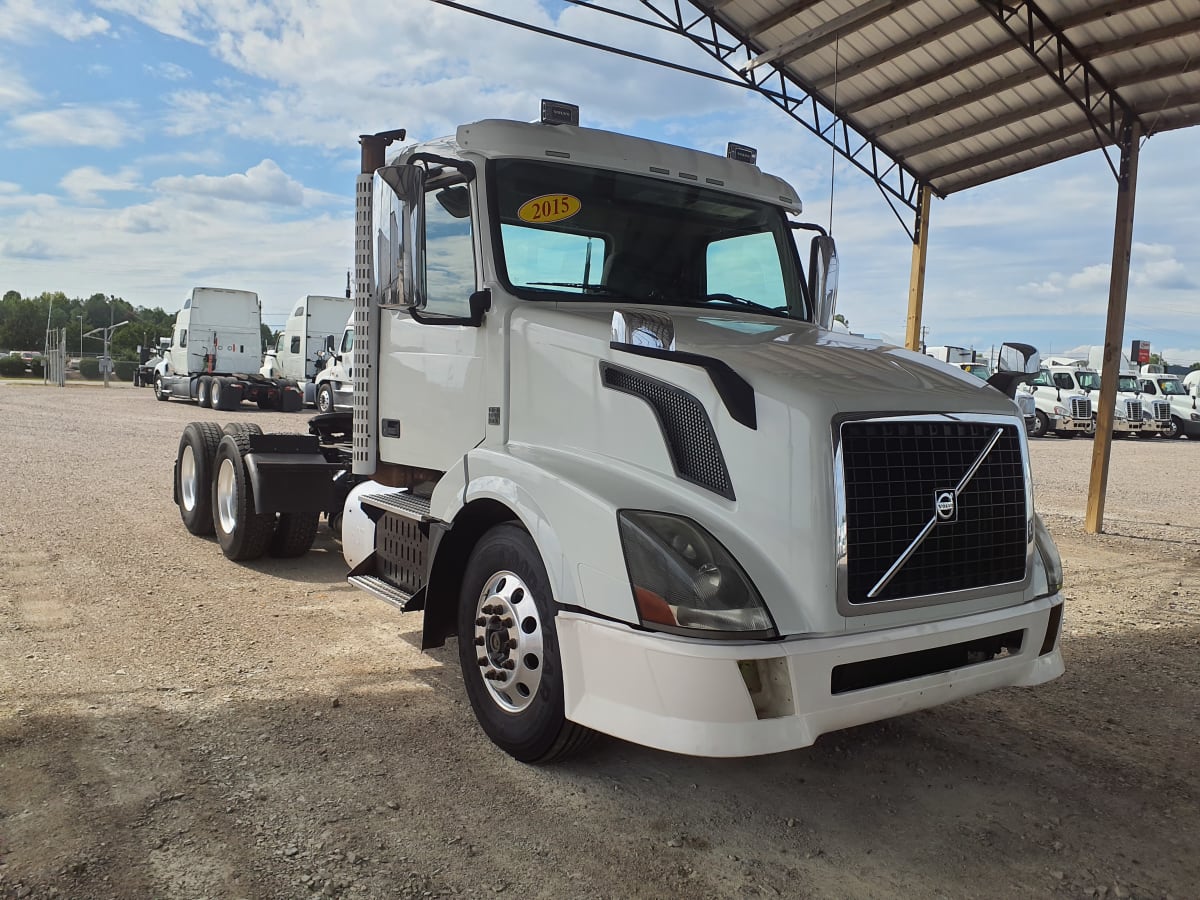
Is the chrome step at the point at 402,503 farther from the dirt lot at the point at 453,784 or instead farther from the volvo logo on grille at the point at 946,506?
the volvo logo on grille at the point at 946,506

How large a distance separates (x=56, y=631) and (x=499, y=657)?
308 centimetres

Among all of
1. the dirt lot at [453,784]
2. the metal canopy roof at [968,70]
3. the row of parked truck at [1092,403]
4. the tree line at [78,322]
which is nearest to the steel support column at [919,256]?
the metal canopy roof at [968,70]

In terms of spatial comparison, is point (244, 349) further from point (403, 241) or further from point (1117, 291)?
point (403, 241)

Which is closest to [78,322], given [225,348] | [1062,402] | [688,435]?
[225,348]

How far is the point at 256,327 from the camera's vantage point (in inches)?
1139

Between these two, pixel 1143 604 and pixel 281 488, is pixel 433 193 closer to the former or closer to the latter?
pixel 281 488

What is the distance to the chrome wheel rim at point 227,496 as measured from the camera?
290 inches

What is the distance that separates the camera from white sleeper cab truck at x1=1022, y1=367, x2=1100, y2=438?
2728 cm

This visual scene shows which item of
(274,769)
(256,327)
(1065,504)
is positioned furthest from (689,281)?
(256,327)

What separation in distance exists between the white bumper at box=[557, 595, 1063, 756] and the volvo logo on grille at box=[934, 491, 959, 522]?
0.38 meters

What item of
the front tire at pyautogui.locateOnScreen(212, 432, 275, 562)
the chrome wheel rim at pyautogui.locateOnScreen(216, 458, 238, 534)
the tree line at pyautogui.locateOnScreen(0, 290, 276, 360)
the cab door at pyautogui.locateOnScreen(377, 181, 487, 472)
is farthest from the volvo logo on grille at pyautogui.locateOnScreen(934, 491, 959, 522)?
the tree line at pyautogui.locateOnScreen(0, 290, 276, 360)

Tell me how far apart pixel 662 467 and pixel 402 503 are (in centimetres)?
196

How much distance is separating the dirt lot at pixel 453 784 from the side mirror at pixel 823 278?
7.10 ft

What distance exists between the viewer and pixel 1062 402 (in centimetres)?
2742
